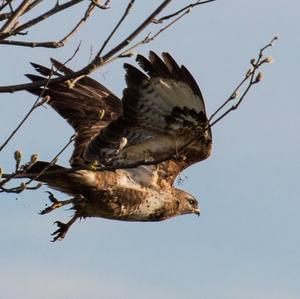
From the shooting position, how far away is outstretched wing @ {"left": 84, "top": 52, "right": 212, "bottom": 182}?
8.69 m

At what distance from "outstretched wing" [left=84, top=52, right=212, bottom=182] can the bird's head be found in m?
1.13

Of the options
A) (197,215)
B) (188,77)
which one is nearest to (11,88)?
(188,77)

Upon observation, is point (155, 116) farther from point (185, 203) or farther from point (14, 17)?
point (14, 17)

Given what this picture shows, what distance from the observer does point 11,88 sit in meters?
5.28

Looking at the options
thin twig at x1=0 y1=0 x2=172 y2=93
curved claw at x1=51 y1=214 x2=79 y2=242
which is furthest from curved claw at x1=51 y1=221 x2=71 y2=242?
thin twig at x1=0 y1=0 x2=172 y2=93

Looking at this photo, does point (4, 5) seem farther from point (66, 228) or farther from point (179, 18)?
point (66, 228)

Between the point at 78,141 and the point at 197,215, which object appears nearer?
the point at 78,141

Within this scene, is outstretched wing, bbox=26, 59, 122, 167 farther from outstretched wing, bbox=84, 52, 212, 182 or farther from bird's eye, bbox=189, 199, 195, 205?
bird's eye, bbox=189, 199, 195, 205

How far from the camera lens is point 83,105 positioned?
11.1 meters

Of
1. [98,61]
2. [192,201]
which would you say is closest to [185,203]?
[192,201]

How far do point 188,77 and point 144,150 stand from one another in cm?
105

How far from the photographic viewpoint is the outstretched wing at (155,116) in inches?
342

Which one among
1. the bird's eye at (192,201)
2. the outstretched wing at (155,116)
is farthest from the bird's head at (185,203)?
the outstretched wing at (155,116)

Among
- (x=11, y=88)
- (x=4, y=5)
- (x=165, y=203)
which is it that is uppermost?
(x=165, y=203)
